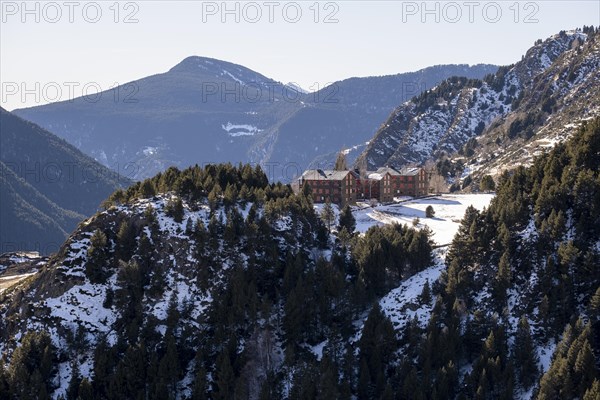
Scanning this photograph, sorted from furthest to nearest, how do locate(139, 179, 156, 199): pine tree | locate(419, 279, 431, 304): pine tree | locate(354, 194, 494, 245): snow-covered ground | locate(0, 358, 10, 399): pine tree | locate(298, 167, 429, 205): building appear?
locate(298, 167, 429, 205): building
locate(354, 194, 494, 245): snow-covered ground
locate(139, 179, 156, 199): pine tree
locate(419, 279, 431, 304): pine tree
locate(0, 358, 10, 399): pine tree

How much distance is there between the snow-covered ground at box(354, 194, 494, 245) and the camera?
14188 cm

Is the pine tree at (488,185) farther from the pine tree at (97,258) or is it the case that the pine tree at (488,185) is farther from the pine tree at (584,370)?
the pine tree at (97,258)

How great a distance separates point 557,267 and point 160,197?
203ft

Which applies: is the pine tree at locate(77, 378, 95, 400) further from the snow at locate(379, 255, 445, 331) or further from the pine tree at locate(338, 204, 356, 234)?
the pine tree at locate(338, 204, 356, 234)

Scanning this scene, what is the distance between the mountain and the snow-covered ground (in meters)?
21.1

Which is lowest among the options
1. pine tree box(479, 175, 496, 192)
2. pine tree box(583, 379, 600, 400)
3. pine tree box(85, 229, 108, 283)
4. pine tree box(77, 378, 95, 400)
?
pine tree box(77, 378, 95, 400)

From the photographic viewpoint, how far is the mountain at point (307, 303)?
9281 centimetres

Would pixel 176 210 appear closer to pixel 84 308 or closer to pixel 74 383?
pixel 84 308

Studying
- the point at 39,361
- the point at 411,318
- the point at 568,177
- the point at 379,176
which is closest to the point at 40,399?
the point at 39,361

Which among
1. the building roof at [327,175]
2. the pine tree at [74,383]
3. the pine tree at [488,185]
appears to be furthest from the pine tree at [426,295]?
the pine tree at [488,185]

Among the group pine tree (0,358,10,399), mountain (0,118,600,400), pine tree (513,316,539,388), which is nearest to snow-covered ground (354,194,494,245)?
mountain (0,118,600,400)

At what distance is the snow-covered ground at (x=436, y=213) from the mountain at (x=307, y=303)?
2110 cm

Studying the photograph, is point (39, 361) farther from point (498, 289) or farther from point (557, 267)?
point (557, 267)

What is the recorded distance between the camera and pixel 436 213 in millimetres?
157500
